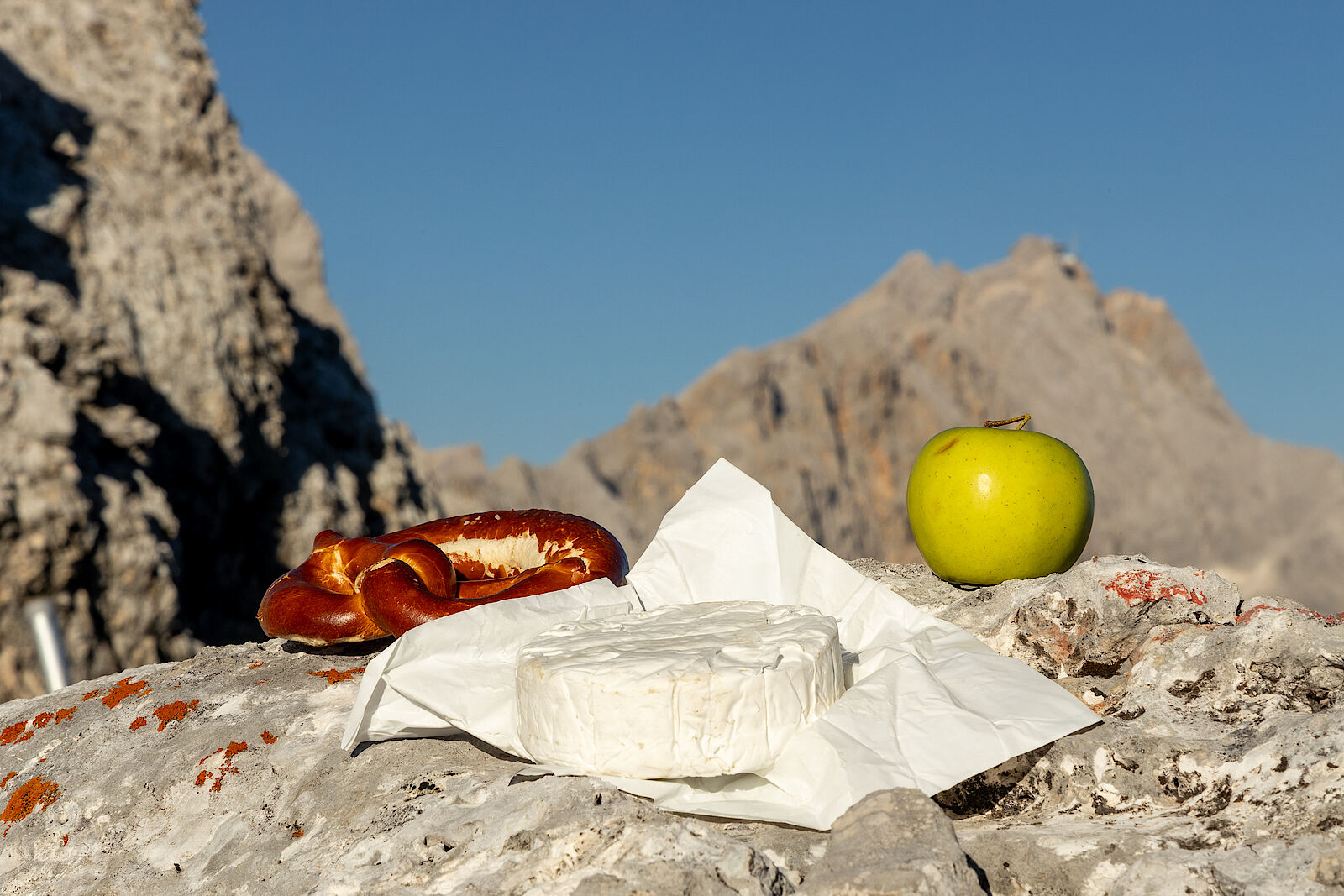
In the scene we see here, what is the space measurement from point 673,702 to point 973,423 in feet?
126

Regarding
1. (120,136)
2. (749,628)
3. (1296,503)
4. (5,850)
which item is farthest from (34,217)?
(1296,503)

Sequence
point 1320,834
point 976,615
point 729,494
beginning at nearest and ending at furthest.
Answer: point 1320,834 → point 976,615 → point 729,494

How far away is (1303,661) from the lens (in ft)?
7.63

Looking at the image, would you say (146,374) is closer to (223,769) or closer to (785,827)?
(223,769)

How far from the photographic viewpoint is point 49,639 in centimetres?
774

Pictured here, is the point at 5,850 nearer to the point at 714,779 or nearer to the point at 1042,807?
the point at 714,779

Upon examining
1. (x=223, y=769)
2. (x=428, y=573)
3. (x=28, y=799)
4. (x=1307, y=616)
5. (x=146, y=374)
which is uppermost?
(x=146, y=374)

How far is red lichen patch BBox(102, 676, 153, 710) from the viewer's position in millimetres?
3188

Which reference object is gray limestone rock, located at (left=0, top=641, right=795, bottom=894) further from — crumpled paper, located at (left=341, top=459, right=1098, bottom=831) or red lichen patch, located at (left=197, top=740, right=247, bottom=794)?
crumpled paper, located at (left=341, top=459, right=1098, bottom=831)

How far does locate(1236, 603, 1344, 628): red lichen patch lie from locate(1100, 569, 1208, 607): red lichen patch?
0.14m

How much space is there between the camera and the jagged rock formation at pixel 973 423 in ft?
96.8

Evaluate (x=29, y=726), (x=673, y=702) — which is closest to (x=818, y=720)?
(x=673, y=702)

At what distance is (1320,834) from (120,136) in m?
Answer: 15.1

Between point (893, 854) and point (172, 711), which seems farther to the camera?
point (172, 711)
